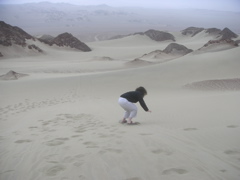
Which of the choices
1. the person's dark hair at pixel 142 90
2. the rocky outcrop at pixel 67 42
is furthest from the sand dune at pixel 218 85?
the rocky outcrop at pixel 67 42

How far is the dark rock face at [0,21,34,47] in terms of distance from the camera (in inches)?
1128

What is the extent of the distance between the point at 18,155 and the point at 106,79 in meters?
9.69

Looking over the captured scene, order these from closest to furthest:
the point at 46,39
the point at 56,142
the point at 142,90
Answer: the point at 56,142, the point at 142,90, the point at 46,39

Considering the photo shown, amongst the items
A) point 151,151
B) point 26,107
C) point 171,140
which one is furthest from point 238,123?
point 26,107

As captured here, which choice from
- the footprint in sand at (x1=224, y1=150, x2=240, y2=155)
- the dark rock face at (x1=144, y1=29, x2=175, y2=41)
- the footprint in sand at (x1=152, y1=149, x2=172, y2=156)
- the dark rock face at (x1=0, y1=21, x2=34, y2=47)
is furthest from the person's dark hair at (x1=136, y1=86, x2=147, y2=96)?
the dark rock face at (x1=144, y1=29, x2=175, y2=41)

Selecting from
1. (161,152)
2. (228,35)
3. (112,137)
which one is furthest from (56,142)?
(228,35)

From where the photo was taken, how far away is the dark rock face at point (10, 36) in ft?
94.0

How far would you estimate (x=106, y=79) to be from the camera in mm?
13586

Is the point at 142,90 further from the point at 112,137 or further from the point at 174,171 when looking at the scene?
the point at 174,171

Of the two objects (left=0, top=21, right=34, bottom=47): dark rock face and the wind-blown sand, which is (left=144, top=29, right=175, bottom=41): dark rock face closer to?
(left=0, top=21, right=34, bottom=47): dark rock face

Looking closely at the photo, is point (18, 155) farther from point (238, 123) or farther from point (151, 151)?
point (238, 123)

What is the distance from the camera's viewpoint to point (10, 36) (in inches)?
1153

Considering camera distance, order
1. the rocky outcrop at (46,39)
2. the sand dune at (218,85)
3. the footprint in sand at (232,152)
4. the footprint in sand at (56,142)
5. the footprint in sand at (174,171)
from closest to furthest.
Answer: the footprint in sand at (174,171) → the footprint in sand at (232,152) → the footprint in sand at (56,142) → the sand dune at (218,85) → the rocky outcrop at (46,39)

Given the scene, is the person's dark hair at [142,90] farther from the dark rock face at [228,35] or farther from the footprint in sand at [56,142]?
the dark rock face at [228,35]
